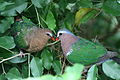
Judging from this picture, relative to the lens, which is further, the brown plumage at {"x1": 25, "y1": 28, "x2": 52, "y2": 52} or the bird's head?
the bird's head

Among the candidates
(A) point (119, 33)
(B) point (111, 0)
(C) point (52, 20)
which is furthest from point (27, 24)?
(A) point (119, 33)

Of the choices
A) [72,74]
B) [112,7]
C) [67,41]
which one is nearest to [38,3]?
[67,41]

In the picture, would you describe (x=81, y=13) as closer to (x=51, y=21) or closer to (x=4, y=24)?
(x=51, y=21)

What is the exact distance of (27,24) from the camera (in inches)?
81.7

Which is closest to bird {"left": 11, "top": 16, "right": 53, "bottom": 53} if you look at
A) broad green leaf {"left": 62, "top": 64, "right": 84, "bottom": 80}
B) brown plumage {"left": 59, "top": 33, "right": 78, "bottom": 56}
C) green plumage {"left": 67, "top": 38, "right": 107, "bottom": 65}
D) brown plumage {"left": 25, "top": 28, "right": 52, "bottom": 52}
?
brown plumage {"left": 25, "top": 28, "right": 52, "bottom": 52}

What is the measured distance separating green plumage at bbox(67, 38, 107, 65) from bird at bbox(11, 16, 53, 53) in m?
0.23

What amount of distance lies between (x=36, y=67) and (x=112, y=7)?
2.21 feet

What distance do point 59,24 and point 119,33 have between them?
1.70 meters

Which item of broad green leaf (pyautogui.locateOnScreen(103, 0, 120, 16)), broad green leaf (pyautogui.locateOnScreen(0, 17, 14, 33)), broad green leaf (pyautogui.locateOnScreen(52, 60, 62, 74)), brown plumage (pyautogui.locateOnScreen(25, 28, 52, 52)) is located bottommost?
broad green leaf (pyautogui.locateOnScreen(52, 60, 62, 74))

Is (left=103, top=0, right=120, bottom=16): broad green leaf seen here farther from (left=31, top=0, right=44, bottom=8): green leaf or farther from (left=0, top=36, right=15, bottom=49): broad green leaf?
(left=0, top=36, right=15, bottom=49): broad green leaf

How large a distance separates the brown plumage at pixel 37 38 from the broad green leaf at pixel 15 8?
0.68 ft

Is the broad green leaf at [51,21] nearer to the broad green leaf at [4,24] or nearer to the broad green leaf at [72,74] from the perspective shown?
the broad green leaf at [4,24]

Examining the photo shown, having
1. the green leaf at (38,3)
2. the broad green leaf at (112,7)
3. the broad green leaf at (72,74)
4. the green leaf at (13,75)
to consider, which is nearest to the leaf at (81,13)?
the broad green leaf at (112,7)

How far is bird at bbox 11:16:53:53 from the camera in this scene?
199cm
